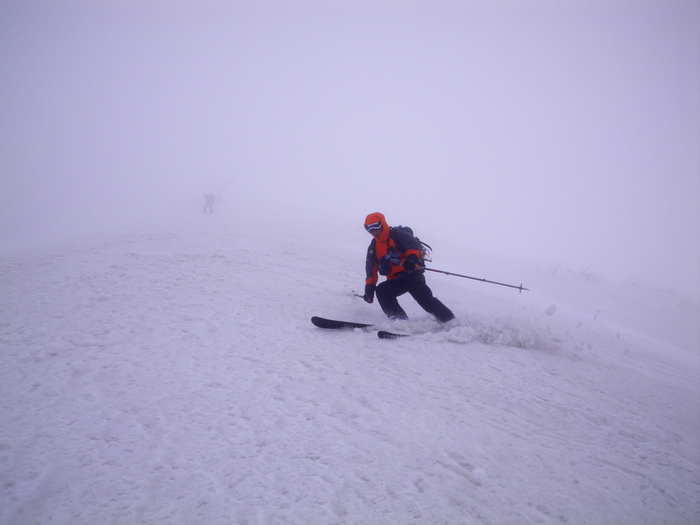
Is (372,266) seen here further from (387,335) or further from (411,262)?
(387,335)

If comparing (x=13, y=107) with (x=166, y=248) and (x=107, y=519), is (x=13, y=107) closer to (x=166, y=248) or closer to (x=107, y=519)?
(x=166, y=248)

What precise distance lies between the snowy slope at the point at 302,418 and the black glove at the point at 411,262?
105 centimetres

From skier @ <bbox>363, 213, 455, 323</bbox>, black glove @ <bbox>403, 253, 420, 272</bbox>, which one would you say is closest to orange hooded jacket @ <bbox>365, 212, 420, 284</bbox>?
skier @ <bbox>363, 213, 455, 323</bbox>

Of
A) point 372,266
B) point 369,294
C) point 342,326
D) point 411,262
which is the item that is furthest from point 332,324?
point 411,262

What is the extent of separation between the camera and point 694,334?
1431 centimetres

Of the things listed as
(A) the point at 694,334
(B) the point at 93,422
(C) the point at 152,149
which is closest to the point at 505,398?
(B) the point at 93,422

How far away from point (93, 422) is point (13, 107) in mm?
139969

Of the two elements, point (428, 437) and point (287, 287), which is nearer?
point (428, 437)

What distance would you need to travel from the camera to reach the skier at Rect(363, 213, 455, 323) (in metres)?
6.00

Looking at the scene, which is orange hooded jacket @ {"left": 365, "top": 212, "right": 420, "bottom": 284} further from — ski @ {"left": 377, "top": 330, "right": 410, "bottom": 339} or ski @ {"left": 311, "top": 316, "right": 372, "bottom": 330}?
ski @ {"left": 377, "top": 330, "right": 410, "bottom": 339}

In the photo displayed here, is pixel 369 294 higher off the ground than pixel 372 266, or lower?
lower

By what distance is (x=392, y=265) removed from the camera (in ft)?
20.4

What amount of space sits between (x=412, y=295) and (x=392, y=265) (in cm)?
70

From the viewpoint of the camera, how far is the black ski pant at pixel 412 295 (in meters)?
5.90
